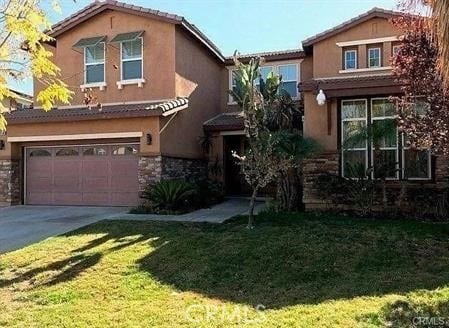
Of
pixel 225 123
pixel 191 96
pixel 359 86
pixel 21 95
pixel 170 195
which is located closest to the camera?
pixel 359 86

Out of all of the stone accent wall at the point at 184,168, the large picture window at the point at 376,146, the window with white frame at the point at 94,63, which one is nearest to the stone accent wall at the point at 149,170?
the stone accent wall at the point at 184,168

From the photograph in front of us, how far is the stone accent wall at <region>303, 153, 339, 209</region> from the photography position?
15.9 m

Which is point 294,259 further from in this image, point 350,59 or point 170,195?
point 350,59

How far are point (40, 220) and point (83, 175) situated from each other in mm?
3982

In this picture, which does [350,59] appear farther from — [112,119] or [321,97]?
[112,119]

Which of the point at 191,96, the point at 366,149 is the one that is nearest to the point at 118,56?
the point at 191,96

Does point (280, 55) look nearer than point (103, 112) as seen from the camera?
No

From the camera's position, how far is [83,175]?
64.1 ft

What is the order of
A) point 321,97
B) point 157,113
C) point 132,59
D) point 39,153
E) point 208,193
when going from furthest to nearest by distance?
point 39,153 < point 132,59 < point 208,193 < point 157,113 < point 321,97

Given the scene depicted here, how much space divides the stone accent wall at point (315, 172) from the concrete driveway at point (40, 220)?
21.4ft

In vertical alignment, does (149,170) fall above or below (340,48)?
below

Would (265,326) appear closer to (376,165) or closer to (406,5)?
(406,5)

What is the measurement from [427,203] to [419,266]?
616cm

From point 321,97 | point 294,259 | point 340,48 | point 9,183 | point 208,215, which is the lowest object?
point 294,259
